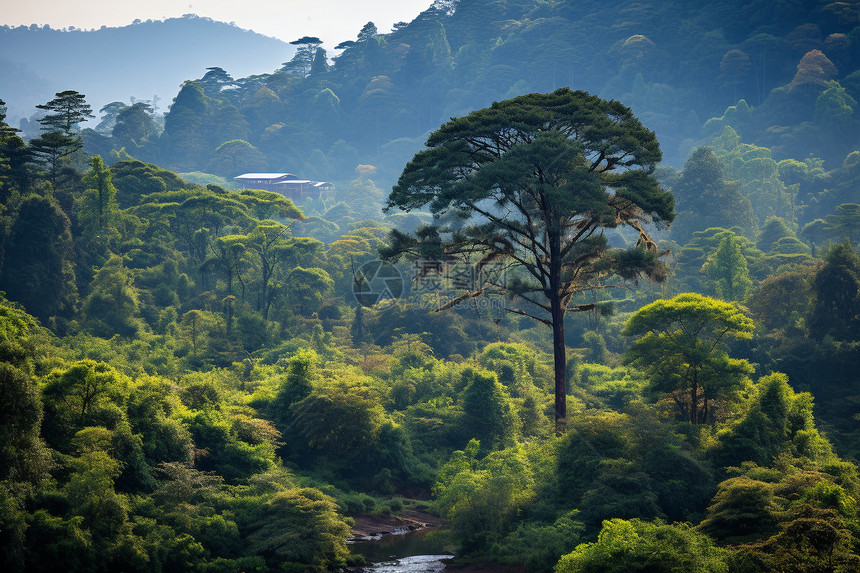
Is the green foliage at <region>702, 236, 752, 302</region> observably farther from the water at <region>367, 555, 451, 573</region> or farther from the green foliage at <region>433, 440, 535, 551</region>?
the water at <region>367, 555, 451, 573</region>

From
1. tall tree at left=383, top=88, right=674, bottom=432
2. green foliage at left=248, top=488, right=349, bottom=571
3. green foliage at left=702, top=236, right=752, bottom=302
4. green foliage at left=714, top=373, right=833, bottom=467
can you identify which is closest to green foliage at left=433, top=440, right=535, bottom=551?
tall tree at left=383, top=88, right=674, bottom=432

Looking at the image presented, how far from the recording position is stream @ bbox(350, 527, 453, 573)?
1994cm

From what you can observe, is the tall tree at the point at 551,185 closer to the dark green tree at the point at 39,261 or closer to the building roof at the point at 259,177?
the dark green tree at the point at 39,261

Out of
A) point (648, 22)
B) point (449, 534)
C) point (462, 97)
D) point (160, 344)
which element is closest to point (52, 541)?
point (449, 534)

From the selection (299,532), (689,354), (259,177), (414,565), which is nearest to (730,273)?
(689,354)

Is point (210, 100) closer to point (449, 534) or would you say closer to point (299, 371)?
point (299, 371)

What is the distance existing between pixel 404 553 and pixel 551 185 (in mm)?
11802

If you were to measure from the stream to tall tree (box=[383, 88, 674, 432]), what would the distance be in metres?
5.46

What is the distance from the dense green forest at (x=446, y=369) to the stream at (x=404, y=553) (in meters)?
0.95

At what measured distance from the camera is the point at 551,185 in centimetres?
2288

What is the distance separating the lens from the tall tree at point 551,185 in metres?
22.7

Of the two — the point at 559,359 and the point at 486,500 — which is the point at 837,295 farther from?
the point at 486,500

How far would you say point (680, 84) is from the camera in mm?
138125

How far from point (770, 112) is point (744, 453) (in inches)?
4480
